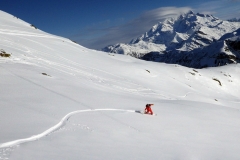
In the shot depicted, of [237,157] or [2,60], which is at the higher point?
[2,60]

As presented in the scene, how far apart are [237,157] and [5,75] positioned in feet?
60.8

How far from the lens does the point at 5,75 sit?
20.2m

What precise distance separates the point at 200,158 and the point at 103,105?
9170 mm

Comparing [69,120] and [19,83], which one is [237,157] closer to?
[69,120]

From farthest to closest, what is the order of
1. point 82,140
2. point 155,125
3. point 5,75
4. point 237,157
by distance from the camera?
1. point 5,75
2. point 155,125
3. point 237,157
4. point 82,140

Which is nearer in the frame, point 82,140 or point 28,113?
point 82,140

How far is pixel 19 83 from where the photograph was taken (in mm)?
18656

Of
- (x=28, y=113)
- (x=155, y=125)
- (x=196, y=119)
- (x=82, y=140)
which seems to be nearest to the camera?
(x=82, y=140)

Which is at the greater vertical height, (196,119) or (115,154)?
(196,119)

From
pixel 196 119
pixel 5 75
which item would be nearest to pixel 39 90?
pixel 5 75

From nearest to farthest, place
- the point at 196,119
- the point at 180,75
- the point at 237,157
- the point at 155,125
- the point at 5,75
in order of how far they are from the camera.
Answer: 1. the point at 237,157
2. the point at 155,125
3. the point at 196,119
4. the point at 5,75
5. the point at 180,75

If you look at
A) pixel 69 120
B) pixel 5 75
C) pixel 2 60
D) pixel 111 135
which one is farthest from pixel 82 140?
pixel 2 60

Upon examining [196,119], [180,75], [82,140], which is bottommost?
[82,140]

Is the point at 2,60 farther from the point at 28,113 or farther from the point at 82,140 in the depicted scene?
the point at 82,140
